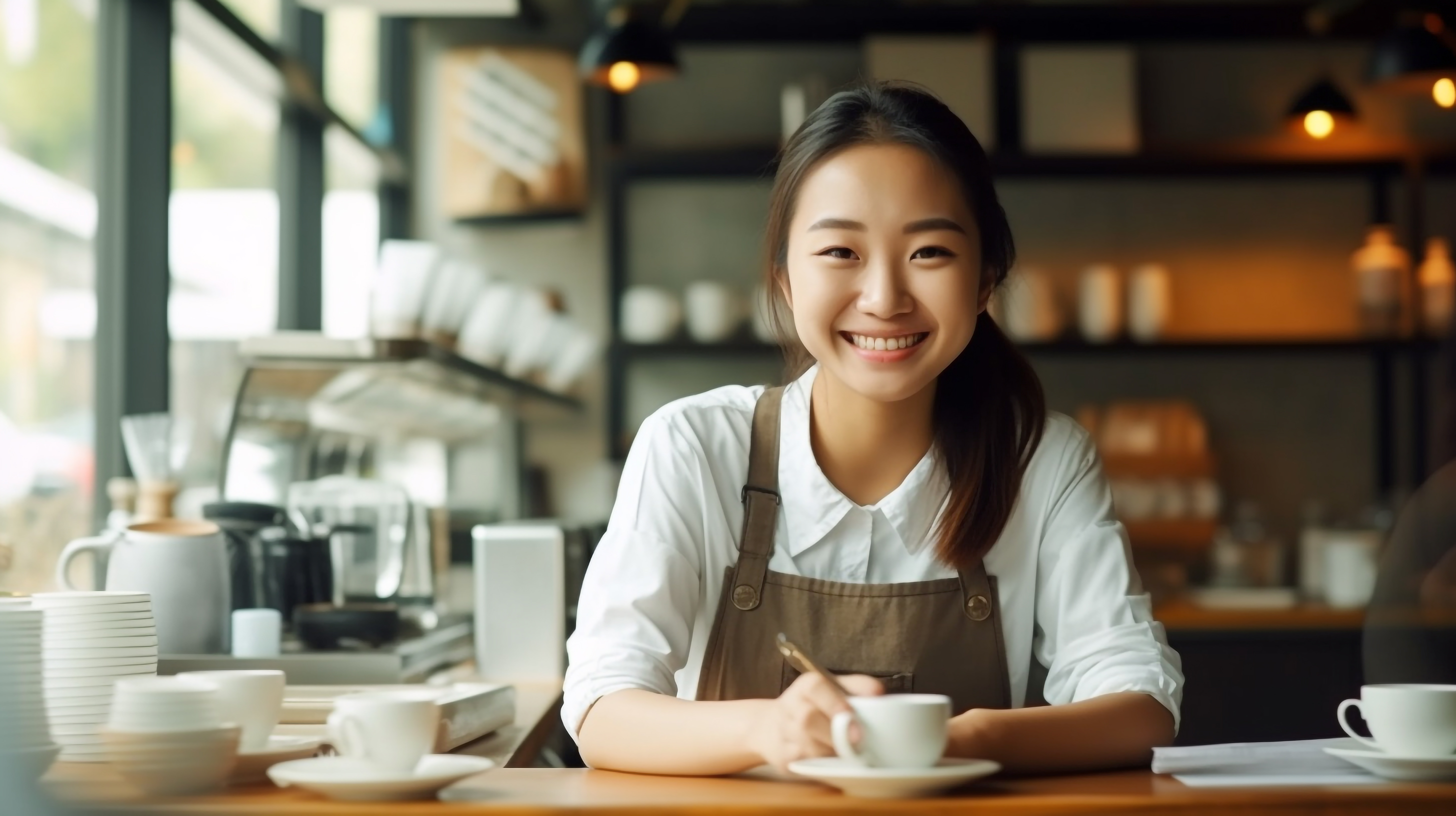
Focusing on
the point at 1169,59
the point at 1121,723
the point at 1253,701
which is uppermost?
the point at 1169,59

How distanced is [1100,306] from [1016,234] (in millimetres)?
430

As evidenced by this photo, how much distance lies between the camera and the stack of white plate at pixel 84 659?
4.63ft

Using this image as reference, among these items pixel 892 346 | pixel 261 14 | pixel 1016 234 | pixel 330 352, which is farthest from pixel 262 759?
pixel 1016 234

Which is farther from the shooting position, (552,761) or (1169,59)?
(1169,59)

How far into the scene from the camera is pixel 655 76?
3666 millimetres

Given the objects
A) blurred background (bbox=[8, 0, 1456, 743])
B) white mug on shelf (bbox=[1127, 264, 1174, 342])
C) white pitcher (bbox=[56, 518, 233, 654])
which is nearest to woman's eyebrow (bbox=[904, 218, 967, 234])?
white pitcher (bbox=[56, 518, 233, 654])

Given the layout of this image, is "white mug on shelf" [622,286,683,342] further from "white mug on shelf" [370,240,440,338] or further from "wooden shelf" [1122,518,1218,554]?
"white mug on shelf" [370,240,440,338]

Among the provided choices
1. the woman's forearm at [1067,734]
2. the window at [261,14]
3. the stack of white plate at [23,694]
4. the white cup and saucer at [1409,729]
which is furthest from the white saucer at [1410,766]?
the window at [261,14]

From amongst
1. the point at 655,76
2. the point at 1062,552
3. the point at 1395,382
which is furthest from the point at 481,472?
the point at 1062,552

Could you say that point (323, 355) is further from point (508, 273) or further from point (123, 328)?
point (508, 273)

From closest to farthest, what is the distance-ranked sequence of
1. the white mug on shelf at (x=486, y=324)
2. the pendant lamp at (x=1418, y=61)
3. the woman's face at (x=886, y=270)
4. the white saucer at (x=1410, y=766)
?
the white saucer at (x=1410, y=766) < the woman's face at (x=886, y=270) < the pendant lamp at (x=1418, y=61) < the white mug on shelf at (x=486, y=324)

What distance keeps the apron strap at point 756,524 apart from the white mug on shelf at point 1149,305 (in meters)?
3.03

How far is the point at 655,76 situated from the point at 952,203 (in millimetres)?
2211

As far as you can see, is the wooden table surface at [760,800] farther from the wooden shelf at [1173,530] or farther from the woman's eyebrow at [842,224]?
the wooden shelf at [1173,530]
